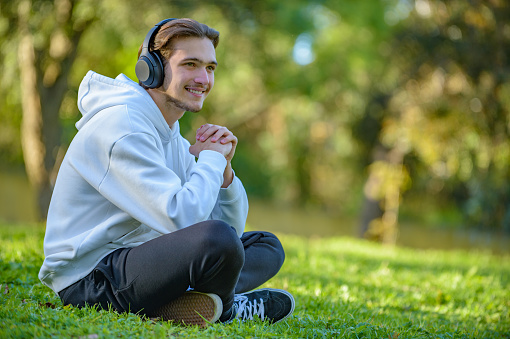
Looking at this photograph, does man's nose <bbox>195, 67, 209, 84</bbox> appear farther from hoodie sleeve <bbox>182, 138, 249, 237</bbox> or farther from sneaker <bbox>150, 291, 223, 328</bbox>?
sneaker <bbox>150, 291, 223, 328</bbox>

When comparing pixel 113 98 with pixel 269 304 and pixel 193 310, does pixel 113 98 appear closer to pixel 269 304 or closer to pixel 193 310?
pixel 193 310

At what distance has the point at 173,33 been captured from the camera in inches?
110

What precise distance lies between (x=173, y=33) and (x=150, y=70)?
22cm

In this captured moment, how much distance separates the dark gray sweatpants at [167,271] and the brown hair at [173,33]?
98cm

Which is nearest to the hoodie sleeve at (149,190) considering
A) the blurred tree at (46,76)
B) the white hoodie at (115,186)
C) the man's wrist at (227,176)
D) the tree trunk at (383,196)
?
the white hoodie at (115,186)

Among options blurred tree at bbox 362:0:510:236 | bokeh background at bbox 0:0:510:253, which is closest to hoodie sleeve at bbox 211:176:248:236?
bokeh background at bbox 0:0:510:253

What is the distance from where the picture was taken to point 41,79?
10266mm

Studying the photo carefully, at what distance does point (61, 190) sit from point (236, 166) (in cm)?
2271

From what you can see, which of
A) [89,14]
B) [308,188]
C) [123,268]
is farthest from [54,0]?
[308,188]

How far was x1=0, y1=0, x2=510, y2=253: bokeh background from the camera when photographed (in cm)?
1002

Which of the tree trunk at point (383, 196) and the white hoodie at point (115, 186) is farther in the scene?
the tree trunk at point (383, 196)

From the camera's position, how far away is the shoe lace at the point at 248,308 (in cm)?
289

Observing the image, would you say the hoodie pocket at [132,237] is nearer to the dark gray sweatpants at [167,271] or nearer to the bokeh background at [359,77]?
the dark gray sweatpants at [167,271]

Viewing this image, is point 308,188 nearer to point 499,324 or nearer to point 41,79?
point 41,79
